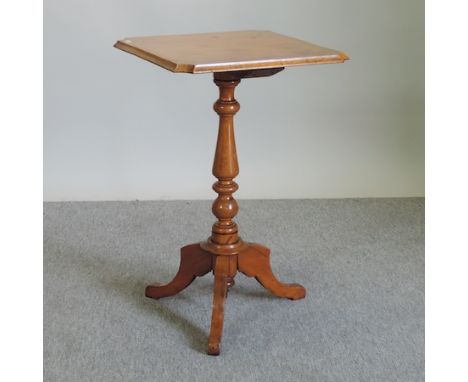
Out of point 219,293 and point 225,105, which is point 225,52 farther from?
point 219,293

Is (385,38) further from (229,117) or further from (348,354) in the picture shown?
(348,354)

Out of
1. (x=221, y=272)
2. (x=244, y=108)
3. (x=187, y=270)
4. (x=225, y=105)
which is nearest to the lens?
(x=225, y=105)

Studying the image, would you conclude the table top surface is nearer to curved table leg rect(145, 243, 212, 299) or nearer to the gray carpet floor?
curved table leg rect(145, 243, 212, 299)

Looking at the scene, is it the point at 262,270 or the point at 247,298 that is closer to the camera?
the point at 262,270

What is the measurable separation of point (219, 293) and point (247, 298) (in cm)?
31

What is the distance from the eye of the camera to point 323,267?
127 inches

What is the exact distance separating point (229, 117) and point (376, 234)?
119 centimetres

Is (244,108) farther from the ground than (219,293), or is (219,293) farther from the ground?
(244,108)

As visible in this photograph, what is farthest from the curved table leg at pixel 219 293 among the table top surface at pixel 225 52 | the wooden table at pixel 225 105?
the table top surface at pixel 225 52

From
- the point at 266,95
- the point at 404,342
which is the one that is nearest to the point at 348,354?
the point at 404,342

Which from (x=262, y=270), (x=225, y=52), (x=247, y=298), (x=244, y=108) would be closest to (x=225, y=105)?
(x=225, y=52)

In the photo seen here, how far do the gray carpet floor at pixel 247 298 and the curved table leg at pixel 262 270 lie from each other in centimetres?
5

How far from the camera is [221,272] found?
8.94 feet

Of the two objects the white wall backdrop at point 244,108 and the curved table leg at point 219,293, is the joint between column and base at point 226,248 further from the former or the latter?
the white wall backdrop at point 244,108
